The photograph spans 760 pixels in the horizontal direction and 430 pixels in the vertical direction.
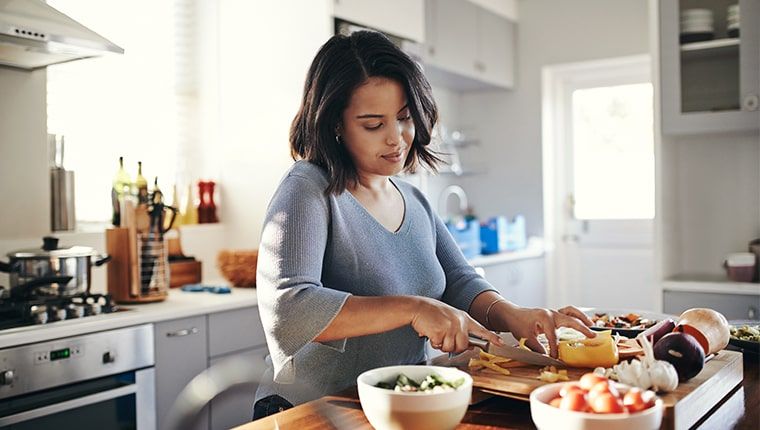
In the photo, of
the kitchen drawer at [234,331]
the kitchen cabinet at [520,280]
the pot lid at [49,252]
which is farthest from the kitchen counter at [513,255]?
the pot lid at [49,252]

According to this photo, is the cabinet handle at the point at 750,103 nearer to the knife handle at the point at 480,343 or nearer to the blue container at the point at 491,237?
the blue container at the point at 491,237

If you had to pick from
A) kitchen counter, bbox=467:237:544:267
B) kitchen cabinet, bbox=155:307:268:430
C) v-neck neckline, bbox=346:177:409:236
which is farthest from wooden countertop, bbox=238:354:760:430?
kitchen counter, bbox=467:237:544:267

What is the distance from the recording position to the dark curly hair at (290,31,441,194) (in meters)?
1.50

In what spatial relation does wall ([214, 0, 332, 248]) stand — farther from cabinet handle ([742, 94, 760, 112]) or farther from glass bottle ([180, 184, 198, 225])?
cabinet handle ([742, 94, 760, 112])

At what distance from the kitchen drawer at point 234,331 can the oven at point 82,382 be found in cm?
26

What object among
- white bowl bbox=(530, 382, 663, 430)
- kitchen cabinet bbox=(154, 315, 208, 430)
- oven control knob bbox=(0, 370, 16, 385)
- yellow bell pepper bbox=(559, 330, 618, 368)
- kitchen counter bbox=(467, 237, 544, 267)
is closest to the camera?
white bowl bbox=(530, 382, 663, 430)

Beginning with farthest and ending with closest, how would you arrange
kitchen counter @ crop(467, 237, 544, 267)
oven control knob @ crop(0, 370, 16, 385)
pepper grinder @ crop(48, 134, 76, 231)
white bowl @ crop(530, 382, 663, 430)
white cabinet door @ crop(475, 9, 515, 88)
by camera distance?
white cabinet door @ crop(475, 9, 515, 88) < kitchen counter @ crop(467, 237, 544, 267) < pepper grinder @ crop(48, 134, 76, 231) < oven control knob @ crop(0, 370, 16, 385) < white bowl @ crop(530, 382, 663, 430)

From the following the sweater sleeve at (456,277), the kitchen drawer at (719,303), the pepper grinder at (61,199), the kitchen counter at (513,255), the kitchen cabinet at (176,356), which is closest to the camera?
the sweater sleeve at (456,277)

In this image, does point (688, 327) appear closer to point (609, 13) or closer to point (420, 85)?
point (420, 85)

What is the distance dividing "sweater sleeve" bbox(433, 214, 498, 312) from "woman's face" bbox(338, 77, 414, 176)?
0.92ft

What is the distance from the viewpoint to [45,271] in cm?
232

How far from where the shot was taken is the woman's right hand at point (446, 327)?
125 centimetres

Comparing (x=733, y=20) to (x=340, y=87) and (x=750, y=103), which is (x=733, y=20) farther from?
(x=340, y=87)

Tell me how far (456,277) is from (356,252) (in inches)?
12.8
